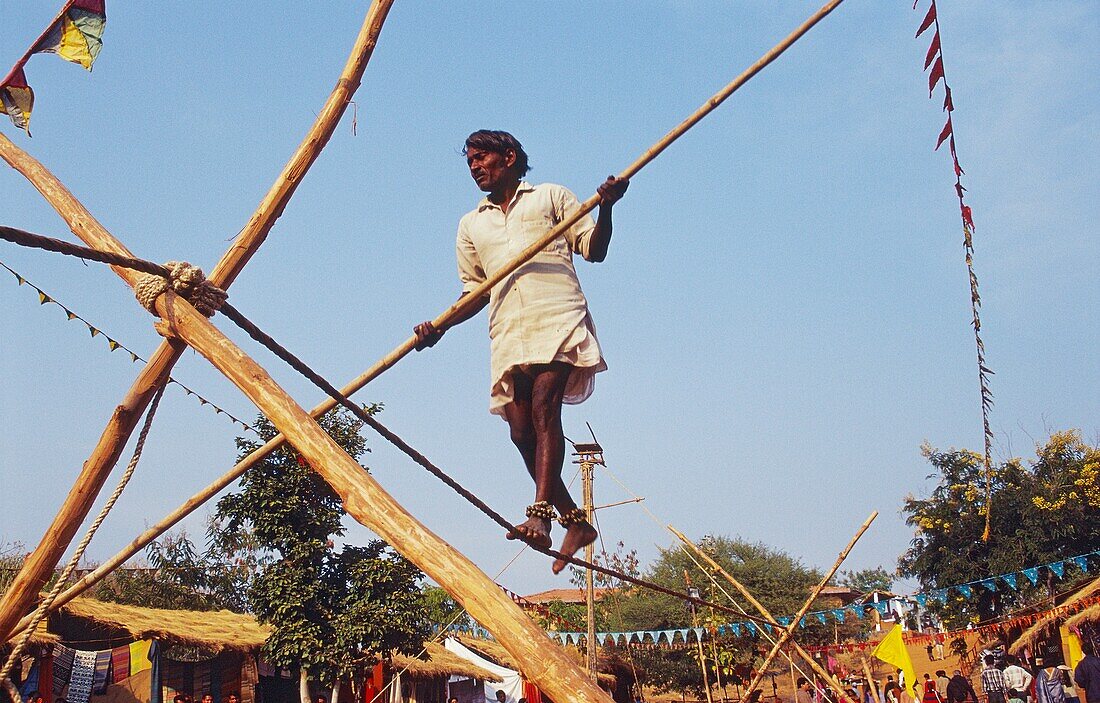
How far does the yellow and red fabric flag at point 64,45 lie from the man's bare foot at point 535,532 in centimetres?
264

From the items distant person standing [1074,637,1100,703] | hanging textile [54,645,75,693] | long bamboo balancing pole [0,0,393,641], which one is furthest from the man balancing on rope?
hanging textile [54,645,75,693]

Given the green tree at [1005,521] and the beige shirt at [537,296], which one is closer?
the beige shirt at [537,296]

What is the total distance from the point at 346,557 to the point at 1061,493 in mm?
16060

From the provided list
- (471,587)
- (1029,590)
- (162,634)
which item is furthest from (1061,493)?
(471,587)

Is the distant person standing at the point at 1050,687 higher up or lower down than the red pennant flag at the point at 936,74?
lower down

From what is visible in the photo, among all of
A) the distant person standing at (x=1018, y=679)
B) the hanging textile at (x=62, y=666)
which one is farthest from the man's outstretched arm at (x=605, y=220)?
the hanging textile at (x=62, y=666)

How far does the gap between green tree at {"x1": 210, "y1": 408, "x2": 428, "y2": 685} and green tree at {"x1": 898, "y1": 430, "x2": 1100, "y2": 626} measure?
44.2ft

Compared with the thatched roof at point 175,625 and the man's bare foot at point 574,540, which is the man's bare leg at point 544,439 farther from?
the thatched roof at point 175,625

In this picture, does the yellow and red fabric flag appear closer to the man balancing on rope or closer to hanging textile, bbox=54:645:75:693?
the man balancing on rope

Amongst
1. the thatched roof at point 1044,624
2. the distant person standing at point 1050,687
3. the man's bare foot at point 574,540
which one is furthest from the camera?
the thatched roof at point 1044,624

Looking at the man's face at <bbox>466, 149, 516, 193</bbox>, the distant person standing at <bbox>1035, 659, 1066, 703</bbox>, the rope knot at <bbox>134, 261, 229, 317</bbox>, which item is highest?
the man's face at <bbox>466, 149, 516, 193</bbox>

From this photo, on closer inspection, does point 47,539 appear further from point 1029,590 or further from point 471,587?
point 1029,590

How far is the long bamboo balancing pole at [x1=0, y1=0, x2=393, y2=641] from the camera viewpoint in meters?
3.51

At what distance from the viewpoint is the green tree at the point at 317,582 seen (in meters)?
13.8
